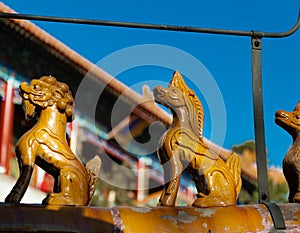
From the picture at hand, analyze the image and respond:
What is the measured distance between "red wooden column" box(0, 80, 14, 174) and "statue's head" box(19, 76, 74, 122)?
5.32m

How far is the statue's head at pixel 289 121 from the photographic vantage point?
6.93ft

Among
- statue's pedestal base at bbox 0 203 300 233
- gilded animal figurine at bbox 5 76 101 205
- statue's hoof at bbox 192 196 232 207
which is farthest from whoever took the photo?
statue's hoof at bbox 192 196 232 207

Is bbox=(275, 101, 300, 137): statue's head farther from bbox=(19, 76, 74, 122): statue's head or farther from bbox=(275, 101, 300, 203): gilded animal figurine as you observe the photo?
bbox=(19, 76, 74, 122): statue's head

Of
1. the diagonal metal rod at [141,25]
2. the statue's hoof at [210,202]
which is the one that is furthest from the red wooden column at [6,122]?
the statue's hoof at [210,202]

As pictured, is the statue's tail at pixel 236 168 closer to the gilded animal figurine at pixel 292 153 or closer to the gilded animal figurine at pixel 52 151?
the gilded animal figurine at pixel 292 153

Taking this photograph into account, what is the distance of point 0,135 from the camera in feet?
24.1

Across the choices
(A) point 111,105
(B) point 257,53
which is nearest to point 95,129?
(A) point 111,105

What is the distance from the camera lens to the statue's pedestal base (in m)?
1.69

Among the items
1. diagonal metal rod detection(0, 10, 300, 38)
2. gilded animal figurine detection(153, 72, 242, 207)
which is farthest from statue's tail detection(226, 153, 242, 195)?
diagonal metal rod detection(0, 10, 300, 38)

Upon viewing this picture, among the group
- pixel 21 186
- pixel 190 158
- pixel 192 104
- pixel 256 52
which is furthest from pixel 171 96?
pixel 21 186

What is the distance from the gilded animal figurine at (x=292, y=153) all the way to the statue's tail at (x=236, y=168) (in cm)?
15

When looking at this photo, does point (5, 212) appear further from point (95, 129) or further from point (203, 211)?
point (95, 129)

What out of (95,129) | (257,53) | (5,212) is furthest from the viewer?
(95,129)

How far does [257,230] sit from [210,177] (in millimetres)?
184
